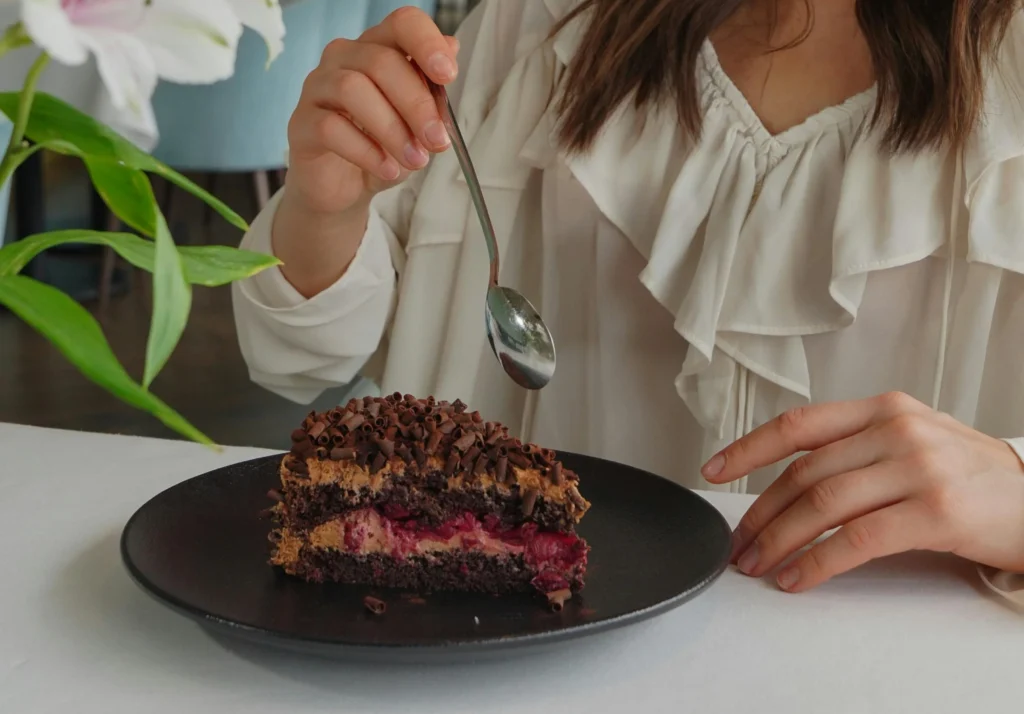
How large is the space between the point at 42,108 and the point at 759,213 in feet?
2.33

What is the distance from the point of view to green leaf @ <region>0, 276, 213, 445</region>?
305 millimetres

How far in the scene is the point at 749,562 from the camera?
0.61 m

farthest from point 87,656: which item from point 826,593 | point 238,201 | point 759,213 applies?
point 238,201

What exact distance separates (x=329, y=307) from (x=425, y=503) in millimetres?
427

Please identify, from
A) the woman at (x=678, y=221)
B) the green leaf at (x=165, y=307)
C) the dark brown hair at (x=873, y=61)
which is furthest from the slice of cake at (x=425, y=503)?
the dark brown hair at (x=873, y=61)

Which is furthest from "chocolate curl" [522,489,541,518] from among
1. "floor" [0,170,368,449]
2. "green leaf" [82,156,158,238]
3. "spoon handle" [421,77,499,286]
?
"floor" [0,170,368,449]

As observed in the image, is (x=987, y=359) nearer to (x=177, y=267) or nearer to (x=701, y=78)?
(x=701, y=78)

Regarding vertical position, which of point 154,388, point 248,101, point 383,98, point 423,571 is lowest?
point 154,388

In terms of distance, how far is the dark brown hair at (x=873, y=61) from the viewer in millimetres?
909

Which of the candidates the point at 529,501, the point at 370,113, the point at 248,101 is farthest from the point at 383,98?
the point at 248,101

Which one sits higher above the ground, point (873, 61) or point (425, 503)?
point (873, 61)

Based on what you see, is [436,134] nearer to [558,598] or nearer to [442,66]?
[442,66]

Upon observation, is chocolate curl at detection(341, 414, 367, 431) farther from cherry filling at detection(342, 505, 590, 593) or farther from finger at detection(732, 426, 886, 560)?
finger at detection(732, 426, 886, 560)

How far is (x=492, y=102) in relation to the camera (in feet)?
3.66
